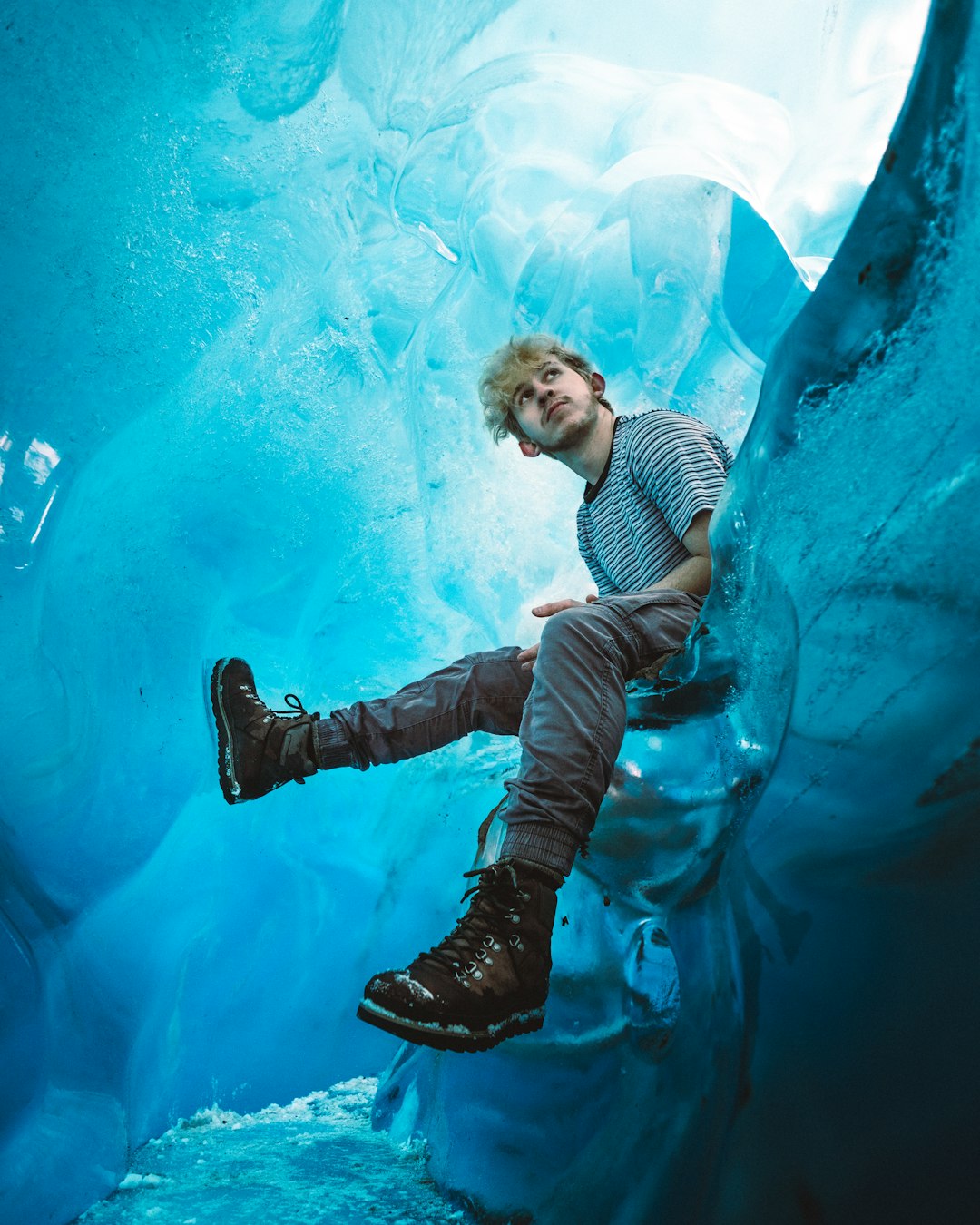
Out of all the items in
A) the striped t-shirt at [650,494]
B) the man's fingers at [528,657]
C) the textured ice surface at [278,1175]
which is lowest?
the textured ice surface at [278,1175]

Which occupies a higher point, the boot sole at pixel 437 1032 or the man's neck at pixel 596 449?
the man's neck at pixel 596 449

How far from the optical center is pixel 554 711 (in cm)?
106

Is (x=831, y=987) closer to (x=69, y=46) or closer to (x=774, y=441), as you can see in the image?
(x=774, y=441)

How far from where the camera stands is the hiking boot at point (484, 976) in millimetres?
832

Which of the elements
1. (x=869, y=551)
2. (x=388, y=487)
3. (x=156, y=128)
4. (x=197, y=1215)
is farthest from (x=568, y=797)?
(x=156, y=128)

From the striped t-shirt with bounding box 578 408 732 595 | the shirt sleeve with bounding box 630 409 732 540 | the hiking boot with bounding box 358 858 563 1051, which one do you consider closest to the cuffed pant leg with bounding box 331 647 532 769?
the striped t-shirt with bounding box 578 408 732 595

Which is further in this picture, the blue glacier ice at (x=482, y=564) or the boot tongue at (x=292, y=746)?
the boot tongue at (x=292, y=746)

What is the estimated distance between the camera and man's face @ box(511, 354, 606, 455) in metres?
1.66

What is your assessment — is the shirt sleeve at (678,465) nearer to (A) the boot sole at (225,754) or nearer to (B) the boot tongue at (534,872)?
(B) the boot tongue at (534,872)

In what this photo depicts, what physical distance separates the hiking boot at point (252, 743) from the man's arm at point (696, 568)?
0.61 meters

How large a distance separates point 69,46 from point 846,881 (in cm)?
158

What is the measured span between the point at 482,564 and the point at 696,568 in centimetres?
83

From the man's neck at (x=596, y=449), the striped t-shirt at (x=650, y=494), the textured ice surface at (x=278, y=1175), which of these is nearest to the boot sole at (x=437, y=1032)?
the textured ice surface at (x=278, y=1175)

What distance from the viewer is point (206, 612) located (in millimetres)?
1732
